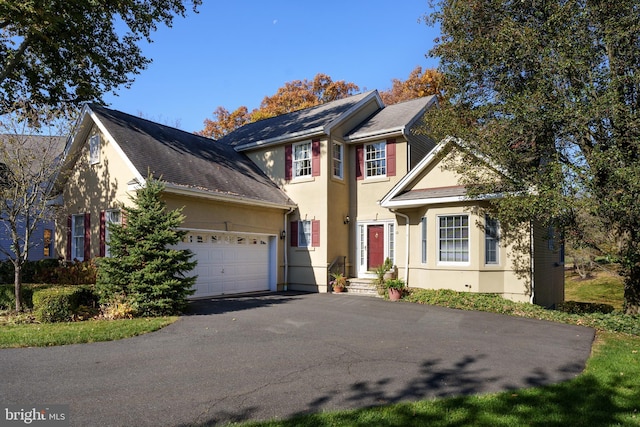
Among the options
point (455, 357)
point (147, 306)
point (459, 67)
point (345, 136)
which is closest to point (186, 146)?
point (345, 136)

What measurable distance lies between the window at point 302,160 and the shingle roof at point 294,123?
0.65 meters

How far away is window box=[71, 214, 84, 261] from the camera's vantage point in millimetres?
14852

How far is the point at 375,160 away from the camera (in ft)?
55.4

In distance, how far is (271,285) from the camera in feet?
54.1

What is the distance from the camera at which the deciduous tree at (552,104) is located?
941 centimetres

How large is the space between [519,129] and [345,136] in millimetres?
7903

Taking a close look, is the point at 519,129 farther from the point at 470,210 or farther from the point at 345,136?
the point at 345,136

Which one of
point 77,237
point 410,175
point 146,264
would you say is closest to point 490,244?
point 410,175

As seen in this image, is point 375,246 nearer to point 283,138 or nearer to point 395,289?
point 395,289

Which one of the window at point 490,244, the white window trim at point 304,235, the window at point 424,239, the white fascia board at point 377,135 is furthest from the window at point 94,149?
the window at point 490,244

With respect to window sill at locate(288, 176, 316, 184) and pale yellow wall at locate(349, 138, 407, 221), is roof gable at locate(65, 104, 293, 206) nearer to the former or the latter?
window sill at locate(288, 176, 316, 184)

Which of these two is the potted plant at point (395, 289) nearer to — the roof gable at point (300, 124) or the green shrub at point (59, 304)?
the roof gable at point (300, 124)

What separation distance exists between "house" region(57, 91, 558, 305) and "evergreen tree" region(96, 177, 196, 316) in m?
1.82

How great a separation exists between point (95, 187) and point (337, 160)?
9097 millimetres
